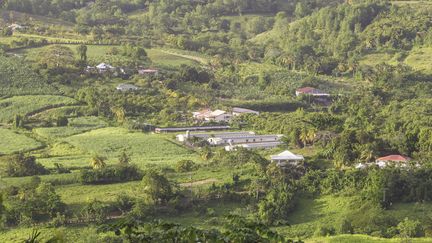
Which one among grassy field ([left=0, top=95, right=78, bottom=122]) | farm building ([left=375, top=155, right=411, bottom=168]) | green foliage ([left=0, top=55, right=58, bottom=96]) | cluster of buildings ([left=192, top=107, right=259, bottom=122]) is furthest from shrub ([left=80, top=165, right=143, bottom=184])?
green foliage ([left=0, top=55, right=58, bottom=96])

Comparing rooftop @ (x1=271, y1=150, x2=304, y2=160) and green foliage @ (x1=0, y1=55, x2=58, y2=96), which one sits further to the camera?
green foliage @ (x1=0, y1=55, x2=58, y2=96)

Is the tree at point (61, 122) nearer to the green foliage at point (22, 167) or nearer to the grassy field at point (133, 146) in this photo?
the grassy field at point (133, 146)

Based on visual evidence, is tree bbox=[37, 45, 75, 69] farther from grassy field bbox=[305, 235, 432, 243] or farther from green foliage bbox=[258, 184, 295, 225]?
grassy field bbox=[305, 235, 432, 243]

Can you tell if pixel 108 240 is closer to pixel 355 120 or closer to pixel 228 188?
pixel 228 188

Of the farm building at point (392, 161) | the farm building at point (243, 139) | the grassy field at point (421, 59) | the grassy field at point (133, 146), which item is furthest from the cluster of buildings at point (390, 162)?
the grassy field at point (421, 59)

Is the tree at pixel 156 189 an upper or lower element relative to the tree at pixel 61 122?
upper

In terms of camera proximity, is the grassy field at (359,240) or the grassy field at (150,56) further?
the grassy field at (150,56)

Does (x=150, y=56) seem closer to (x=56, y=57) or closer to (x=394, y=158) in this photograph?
(x=56, y=57)

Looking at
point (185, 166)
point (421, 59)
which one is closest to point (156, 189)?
point (185, 166)
